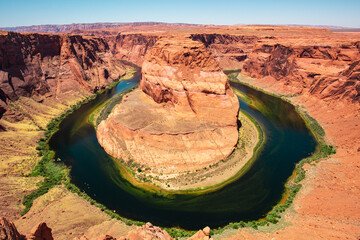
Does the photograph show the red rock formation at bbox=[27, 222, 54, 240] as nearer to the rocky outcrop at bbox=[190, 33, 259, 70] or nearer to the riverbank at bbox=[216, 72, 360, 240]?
the riverbank at bbox=[216, 72, 360, 240]

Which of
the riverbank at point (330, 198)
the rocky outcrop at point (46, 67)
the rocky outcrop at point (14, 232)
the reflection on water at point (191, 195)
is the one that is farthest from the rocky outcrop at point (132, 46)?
the rocky outcrop at point (14, 232)

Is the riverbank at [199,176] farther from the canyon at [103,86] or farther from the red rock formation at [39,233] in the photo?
the red rock formation at [39,233]

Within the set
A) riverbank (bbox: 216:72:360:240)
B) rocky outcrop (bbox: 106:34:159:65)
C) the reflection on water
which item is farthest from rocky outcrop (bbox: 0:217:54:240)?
rocky outcrop (bbox: 106:34:159:65)

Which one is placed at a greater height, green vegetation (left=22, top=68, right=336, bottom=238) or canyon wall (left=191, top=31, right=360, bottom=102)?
canyon wall (left=191, top=31, right=360, bottom=102)

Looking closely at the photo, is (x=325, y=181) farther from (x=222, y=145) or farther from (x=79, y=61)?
(x=79, y=61)

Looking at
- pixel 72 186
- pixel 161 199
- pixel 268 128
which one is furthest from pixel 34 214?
pixel 268 128

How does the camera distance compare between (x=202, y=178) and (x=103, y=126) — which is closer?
(x=202, y=178)
